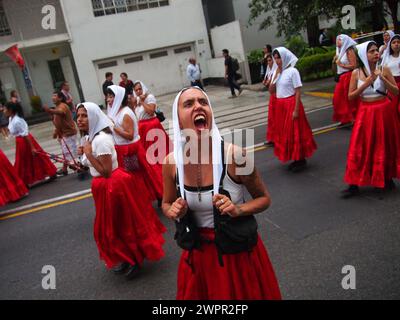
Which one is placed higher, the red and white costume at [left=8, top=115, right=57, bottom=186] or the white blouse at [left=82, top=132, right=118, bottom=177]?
the white blouse at [left=82, top=132, right=118, bottom=177]

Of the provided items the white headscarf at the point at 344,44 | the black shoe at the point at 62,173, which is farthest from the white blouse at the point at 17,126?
the white headscarf at the point at 344,44

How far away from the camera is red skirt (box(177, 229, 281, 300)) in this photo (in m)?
2.37

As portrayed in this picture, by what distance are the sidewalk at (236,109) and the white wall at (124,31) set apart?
3.45m

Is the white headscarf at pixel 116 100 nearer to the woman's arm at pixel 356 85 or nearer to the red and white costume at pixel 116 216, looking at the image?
the red and white costume at pixel 116 216

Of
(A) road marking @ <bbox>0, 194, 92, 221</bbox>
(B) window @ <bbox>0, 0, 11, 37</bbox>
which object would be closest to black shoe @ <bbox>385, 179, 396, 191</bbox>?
(A) road marking @ <bbox>0, 194, 92, 221</bbox>

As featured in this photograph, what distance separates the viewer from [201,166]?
2.42 metres

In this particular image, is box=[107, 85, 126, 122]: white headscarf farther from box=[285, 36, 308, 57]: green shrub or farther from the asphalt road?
box=[285, 36, 308, 57]: green shrub

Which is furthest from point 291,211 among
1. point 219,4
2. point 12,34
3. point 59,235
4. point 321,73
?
point 219,4

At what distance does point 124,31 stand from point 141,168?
16.1 m

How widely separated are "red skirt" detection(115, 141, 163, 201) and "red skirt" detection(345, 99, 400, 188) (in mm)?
2647

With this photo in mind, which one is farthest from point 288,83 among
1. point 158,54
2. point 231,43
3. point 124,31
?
point 158,54

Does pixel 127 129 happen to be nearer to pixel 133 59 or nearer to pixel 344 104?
pixel 344 104

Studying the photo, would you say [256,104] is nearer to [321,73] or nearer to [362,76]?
[321,73]

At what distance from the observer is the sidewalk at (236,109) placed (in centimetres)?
1129
